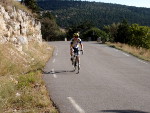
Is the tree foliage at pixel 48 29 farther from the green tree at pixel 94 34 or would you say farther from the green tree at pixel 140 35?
the green tree at pixel 140 35

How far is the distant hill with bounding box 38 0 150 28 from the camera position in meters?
147

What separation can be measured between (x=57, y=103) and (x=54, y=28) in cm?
7878

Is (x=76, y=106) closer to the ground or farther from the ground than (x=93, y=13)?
farther from the ground

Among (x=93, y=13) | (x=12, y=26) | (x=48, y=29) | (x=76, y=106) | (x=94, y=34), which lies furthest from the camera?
(x=93, y=13)

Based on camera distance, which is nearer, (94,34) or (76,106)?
(76,106)

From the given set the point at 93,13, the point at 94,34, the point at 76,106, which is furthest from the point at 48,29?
the point at 76,106

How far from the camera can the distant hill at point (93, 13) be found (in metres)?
147

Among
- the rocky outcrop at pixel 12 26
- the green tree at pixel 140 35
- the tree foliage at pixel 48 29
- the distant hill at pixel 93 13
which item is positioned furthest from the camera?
the distant hill at pixel 93 13

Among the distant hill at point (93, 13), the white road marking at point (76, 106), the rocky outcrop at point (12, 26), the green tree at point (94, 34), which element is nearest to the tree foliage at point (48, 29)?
the green tree at point (94, 34)

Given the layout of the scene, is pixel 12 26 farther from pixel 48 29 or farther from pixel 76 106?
pixel 48 29

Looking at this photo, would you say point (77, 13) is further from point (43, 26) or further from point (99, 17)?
point (43, 26)

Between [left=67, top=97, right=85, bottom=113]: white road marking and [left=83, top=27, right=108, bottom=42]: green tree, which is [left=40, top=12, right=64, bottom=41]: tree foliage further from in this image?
[left=67, top=97, right=85, bottom=113]: white road marking

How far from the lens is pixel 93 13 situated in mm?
158625

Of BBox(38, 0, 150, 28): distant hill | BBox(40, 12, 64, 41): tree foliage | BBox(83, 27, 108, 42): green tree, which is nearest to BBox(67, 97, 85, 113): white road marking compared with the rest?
BBox(83, 27, 108, 42): green tree
